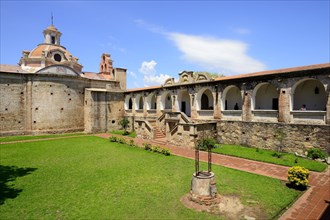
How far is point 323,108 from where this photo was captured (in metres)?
16.6

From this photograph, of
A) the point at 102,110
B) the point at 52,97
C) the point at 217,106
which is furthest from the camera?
the point at 102,110

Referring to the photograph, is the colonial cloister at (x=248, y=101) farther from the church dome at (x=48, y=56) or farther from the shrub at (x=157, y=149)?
the church dome at (x=48, y=56)

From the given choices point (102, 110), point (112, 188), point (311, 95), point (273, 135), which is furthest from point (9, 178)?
point (311, 95)

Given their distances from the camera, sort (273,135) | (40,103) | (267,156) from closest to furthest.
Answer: (267,156) → (273,135) → (40,103)

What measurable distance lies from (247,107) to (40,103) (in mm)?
24584

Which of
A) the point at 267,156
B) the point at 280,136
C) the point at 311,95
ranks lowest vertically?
the point at 267,156

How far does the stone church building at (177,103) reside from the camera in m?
15.5

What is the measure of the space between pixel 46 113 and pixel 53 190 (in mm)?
21211

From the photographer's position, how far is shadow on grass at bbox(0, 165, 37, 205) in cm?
855

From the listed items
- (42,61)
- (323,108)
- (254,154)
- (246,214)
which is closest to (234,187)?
(246,214)

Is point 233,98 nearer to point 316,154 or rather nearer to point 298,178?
point 316,154

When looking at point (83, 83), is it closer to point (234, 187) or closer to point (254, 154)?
point (254, 154)

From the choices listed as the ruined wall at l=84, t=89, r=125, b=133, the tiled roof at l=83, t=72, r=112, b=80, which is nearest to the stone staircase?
the ruined wall at l=84, t=89, r=125, b=133

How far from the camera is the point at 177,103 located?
24250 mm
